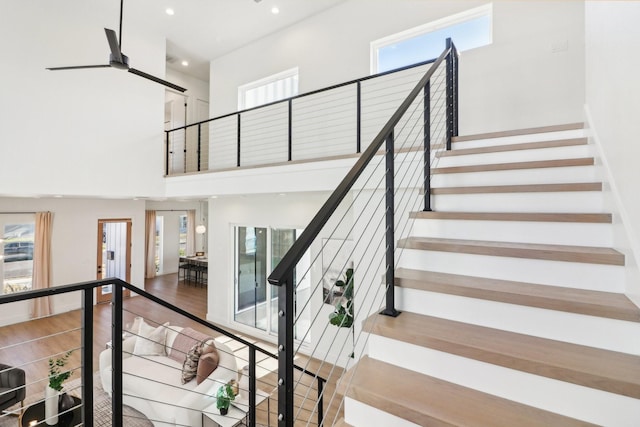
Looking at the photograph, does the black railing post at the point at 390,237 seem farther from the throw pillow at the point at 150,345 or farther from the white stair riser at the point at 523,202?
the throw pillow at the point at 150,345

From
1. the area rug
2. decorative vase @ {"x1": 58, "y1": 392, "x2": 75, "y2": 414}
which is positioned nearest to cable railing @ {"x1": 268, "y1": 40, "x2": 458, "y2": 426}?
the area rug

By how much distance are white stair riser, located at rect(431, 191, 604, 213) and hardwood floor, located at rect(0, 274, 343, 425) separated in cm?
231

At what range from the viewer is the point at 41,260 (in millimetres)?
6926

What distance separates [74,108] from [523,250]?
20.0 feet

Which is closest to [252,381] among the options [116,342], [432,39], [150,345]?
→ [116,342]

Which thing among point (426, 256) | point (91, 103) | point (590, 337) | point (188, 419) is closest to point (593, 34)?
point (426, 256)

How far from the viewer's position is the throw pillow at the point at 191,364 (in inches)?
152

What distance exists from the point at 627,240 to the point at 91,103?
6504 mm

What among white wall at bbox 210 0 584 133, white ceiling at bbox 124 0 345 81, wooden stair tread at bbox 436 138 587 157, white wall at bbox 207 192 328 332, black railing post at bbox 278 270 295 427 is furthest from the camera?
white wall at bbox 207 192 328 332

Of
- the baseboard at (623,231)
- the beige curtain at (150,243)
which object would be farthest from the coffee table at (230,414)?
the beige curtain at (150,243)

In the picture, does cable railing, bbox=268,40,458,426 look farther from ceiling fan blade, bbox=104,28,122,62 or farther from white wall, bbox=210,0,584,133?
ceiling fan blade, bbox=104,28,122,62

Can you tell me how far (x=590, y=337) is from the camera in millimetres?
1296

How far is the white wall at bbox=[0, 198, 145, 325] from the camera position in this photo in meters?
6.80

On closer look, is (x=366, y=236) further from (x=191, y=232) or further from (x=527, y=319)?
(x=191, y=232)
